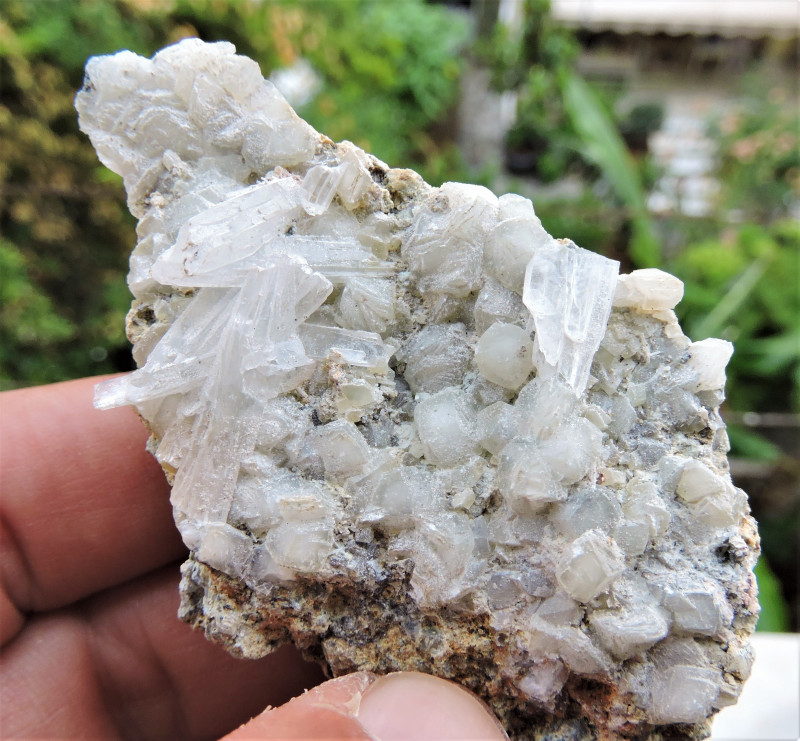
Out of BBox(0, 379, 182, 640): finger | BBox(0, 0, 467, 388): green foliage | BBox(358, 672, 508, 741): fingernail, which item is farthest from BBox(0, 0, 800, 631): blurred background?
BBox(358, 672, 508, 741): fingernail

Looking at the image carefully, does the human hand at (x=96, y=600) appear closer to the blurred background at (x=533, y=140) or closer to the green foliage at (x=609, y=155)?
the blurred background at (x=533, y=140)

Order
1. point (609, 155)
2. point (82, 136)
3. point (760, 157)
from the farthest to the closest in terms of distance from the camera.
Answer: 1. point (760, 157)
2. point (609, 155)
3. point (82, 136)

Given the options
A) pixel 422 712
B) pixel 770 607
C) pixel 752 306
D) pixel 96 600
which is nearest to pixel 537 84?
pixel 752 306

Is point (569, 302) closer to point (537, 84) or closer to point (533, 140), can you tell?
point (537, 84)

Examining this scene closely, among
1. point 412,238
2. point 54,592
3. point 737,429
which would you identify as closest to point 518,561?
point 412,238

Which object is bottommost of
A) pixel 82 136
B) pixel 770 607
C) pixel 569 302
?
pixel 770 607

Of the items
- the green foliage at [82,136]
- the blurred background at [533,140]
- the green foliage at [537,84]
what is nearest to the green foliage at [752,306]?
the blurred background at [533,140]

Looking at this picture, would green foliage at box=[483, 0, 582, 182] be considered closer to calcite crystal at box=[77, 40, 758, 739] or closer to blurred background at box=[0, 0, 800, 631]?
blurred background at box=[0, 0, 800, 631]
